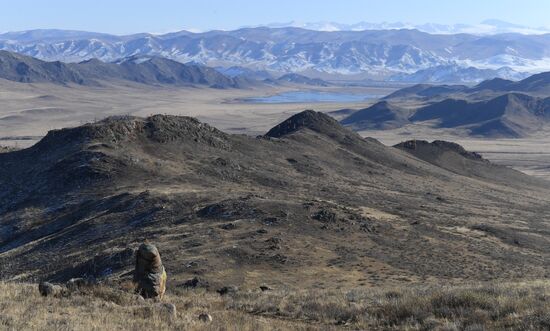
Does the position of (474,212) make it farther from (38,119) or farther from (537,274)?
(38,119)

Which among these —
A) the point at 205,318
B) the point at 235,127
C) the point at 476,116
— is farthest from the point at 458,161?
the point at 476,116

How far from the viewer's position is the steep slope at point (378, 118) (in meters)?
165

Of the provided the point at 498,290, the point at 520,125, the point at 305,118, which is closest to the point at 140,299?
the point at 498,290

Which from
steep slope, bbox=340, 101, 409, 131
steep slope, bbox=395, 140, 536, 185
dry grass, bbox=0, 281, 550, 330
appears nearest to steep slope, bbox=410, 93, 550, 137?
steep slope, bbox=340, 101, 409, 131

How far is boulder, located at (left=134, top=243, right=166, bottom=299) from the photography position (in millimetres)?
18500

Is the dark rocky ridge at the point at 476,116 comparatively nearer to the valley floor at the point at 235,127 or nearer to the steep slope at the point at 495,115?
the steep slope at the point at 495,115

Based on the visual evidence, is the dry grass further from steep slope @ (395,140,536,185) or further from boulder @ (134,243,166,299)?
steep slope @ (395,140,536,185)

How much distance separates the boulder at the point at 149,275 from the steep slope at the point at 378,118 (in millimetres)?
145655

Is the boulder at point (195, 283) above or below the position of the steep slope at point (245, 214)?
above

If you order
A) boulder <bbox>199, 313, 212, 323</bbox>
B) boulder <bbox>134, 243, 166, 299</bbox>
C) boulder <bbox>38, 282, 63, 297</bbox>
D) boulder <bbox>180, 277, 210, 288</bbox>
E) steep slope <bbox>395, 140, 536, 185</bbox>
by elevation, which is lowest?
steep slope <bbox>395, 140, 536, 185</bbox>

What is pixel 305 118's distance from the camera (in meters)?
80.4

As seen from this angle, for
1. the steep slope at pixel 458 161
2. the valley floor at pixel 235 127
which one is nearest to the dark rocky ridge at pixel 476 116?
the valley floor at pixel 235 127

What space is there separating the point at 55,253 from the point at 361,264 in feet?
48.4

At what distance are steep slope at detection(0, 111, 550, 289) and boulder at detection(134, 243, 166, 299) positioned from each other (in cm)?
712
